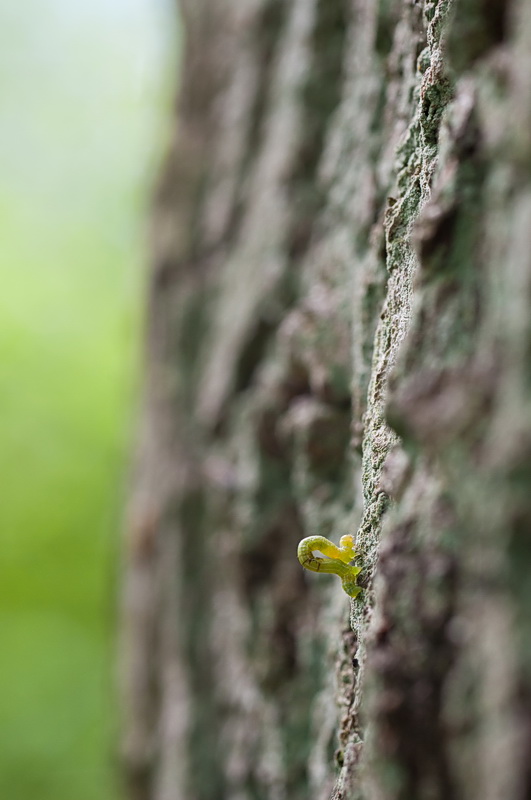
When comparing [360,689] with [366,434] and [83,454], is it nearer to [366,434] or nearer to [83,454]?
[366,434]

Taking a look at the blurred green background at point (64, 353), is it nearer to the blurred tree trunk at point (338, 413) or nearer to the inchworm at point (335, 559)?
the blurred tree trunk at point (338, 413)

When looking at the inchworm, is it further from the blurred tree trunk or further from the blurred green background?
the blurred green background

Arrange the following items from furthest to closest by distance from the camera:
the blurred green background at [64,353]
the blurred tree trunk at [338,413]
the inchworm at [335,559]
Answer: the blurred green background at [64,353] < the inchworm at [335,559] < the blurred tree trunk at [338,413]

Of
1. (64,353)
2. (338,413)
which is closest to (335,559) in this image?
(338,413)

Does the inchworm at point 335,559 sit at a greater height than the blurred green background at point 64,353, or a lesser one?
lesser

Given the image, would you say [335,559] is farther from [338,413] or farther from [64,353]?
[64,353]

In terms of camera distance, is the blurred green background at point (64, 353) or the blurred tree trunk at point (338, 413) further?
the blurred green background at point (64, 353)

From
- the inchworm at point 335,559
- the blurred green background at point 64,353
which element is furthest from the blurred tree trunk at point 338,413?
the blurred green background at point 64,353
